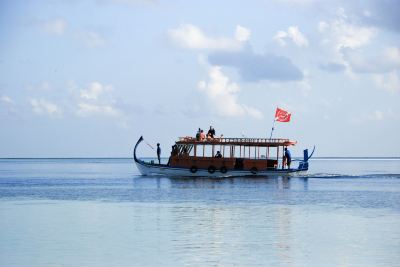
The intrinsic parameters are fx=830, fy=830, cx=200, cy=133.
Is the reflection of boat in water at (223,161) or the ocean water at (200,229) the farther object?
the reflection of boat in water at (223,161)

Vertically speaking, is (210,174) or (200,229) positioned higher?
(210,174)

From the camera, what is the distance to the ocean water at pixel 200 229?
2303cm

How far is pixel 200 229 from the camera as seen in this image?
96.2 feet

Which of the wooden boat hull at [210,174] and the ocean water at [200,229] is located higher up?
the wooden boat hull at [210,174]

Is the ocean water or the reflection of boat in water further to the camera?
the reflection of boat in water

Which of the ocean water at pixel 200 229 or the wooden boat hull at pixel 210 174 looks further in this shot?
the wooden boat hull at pixel 210 174

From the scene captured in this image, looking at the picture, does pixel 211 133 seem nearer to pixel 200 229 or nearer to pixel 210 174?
pixel 210 174

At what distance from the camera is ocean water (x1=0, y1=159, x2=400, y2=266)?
75.6 ft

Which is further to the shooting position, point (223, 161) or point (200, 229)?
point (223, 161)

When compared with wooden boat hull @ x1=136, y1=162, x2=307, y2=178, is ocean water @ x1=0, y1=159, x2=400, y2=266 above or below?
below

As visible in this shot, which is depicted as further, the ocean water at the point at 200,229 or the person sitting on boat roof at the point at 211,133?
the person sitting on boat roof at the point at 211,133

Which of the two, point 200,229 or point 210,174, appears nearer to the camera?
point 200,229

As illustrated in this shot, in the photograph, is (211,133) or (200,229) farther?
(211,133)

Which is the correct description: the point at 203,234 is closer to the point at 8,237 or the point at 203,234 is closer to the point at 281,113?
the point at 8,237
